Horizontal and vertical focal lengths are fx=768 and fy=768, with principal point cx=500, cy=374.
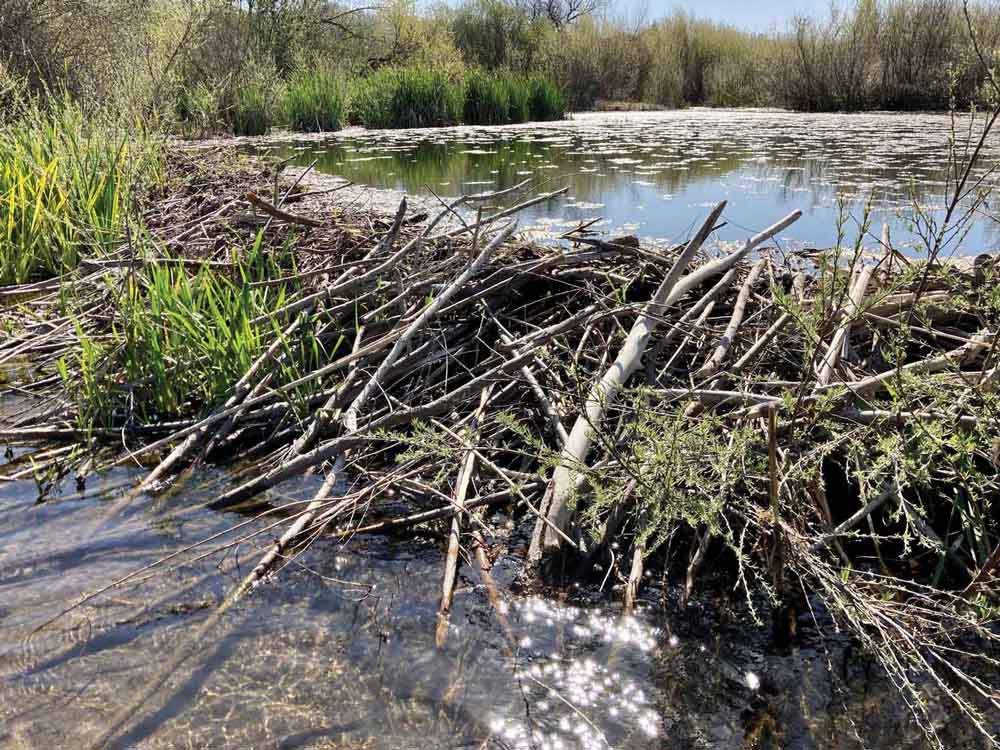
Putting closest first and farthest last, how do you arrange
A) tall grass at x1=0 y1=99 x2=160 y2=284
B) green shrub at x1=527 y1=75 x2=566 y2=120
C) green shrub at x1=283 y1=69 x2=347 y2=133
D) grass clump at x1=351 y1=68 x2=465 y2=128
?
tall grass at x1=0 y1=99 x2=160 y2=284, green shrub at x1=283 y1=69 x2=347 y2=133, grass clump at x1=351 y1=68 x2=465 y2=128, green shrub at x1=527 y1=75 x2=566 y2=120

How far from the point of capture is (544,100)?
1941 centimetres

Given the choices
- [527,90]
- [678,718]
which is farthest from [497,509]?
[527,90]

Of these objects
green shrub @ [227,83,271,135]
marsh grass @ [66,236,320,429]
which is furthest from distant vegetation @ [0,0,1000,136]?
marsh grass @ [66,236,320,429]

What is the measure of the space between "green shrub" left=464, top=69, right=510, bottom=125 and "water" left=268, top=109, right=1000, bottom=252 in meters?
1.45

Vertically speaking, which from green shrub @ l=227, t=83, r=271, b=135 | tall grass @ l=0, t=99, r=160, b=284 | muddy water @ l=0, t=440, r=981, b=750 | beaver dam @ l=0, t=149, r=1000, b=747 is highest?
green shrub @ l=227, t=83, r=271, b=135

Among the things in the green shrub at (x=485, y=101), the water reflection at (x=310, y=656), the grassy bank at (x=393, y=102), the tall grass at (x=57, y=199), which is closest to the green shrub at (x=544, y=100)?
the grassy bank at (x=393, y=102)

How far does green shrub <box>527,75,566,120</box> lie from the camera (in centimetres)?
1912

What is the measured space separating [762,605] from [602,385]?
793 mm

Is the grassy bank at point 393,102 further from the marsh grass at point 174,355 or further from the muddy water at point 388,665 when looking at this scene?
the muddy water at point 388,665

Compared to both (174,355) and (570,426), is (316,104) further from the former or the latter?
(570,426)

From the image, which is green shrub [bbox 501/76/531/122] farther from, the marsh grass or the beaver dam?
the marsh grass

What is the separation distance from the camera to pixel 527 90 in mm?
18875

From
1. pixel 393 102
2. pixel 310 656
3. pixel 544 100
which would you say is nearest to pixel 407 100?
pixel 393 102

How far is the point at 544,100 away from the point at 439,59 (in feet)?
18.9
